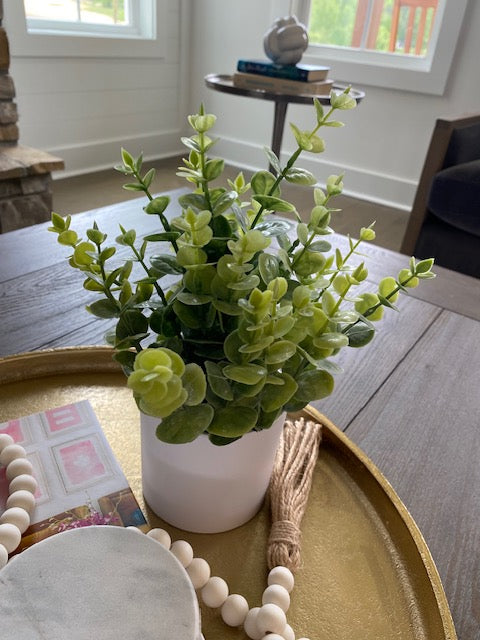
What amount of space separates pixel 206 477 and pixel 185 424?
9cm

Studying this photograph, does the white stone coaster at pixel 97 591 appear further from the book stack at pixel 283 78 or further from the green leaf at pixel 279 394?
the book stack at pixel 283 78

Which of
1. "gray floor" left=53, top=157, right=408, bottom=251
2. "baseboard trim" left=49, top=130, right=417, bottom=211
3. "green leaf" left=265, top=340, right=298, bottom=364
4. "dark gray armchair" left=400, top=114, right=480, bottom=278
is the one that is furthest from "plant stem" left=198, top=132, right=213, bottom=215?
"baseboard trim" left=49, top=130, right=417, bottom=211

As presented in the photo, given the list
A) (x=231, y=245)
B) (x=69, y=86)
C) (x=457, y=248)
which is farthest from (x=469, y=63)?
A: (x=231, y=245)

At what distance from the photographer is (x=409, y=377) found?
0.70m

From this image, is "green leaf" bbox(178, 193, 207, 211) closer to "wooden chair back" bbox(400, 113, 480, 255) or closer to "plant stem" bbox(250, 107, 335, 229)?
"plant stem" bbox(250, 107, 335, 229)

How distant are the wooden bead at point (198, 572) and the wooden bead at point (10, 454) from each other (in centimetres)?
18

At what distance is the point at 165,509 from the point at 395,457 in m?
0.26

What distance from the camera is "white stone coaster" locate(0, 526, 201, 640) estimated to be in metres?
0.28

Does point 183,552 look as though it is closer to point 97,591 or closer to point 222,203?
point 97,591

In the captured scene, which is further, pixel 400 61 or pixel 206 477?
pixel 400 61

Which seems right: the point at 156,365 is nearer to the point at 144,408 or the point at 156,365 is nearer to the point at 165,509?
the point at 144,408

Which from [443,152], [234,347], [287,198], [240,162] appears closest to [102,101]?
[240,162]

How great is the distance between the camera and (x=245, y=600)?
0.38 m

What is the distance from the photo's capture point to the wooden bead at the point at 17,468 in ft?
1.44
